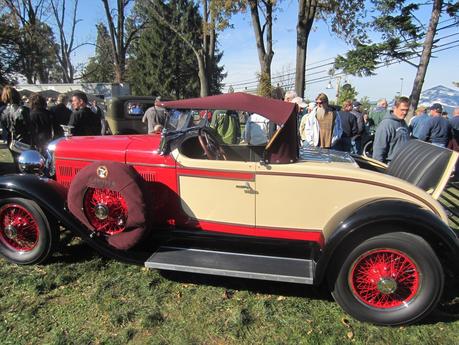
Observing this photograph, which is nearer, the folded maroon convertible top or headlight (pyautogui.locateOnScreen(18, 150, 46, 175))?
the folded maroon convertible top

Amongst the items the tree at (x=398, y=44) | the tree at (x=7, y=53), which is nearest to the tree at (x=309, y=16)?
the tree at (x=398, y=44)

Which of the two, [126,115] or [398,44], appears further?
[398,44]

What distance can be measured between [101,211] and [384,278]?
2.48 metres

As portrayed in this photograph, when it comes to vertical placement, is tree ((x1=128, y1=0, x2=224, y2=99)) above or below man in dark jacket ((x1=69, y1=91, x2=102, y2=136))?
above

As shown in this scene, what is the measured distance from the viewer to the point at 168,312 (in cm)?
295

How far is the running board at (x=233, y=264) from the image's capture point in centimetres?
282

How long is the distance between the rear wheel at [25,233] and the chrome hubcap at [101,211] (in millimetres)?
501

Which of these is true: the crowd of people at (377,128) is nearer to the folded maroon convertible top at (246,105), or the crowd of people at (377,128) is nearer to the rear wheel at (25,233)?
the folded maroon convertible top at (246,105)

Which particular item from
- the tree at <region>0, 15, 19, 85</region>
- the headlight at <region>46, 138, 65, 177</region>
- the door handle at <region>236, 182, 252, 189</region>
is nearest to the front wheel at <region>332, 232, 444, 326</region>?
the door handle at <region>236, 182, 252, 189</region>

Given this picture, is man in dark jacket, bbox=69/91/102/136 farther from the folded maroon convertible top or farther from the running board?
the running board

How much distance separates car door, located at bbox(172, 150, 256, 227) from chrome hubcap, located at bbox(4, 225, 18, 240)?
167 cm

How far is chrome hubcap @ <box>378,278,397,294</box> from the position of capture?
8.96 feet

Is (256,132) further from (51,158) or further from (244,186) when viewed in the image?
(51,158)

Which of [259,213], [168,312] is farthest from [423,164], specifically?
[168,312]
